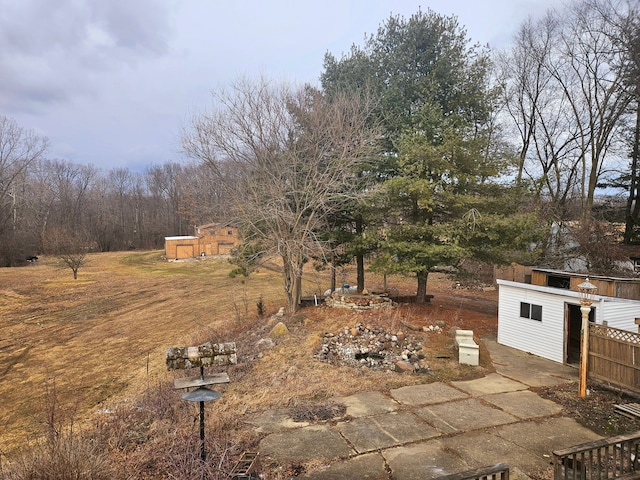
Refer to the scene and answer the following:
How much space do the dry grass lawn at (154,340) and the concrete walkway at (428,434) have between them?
872 mm

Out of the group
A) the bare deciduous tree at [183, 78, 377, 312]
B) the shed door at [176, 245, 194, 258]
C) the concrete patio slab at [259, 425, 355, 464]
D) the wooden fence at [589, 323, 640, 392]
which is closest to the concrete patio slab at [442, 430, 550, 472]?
the concrete patio slab at [259, 425, 355, 464]

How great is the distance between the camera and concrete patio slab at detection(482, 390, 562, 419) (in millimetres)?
6297

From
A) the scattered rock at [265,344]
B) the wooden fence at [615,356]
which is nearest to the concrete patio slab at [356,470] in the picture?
the wooden fence at [615,356]

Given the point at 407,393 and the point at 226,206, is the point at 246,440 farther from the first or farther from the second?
the point at 226,206

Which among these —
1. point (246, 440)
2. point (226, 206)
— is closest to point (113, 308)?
point (226, 206)

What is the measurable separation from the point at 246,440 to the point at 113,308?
51.6 ft

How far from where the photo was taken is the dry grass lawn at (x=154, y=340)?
303 inches

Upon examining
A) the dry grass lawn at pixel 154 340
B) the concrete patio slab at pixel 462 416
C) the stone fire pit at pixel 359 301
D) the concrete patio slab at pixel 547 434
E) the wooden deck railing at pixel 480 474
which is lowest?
the dry grass lawn at pixel 154 340

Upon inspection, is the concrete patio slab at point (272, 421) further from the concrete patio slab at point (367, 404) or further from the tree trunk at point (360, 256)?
the tree trunk at point (360, 256)

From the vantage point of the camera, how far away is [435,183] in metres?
11.4

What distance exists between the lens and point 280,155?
12.2m

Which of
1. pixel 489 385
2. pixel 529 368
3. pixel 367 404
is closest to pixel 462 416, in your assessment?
pixel 367 404

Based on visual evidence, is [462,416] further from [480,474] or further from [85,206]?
[85,206]

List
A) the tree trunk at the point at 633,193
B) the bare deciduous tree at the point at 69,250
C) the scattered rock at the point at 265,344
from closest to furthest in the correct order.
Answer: the scattered rock at the point at 265,344 → the tree trunk at the point at 633,193 → the bare deciduous tree at the point at 69,250
